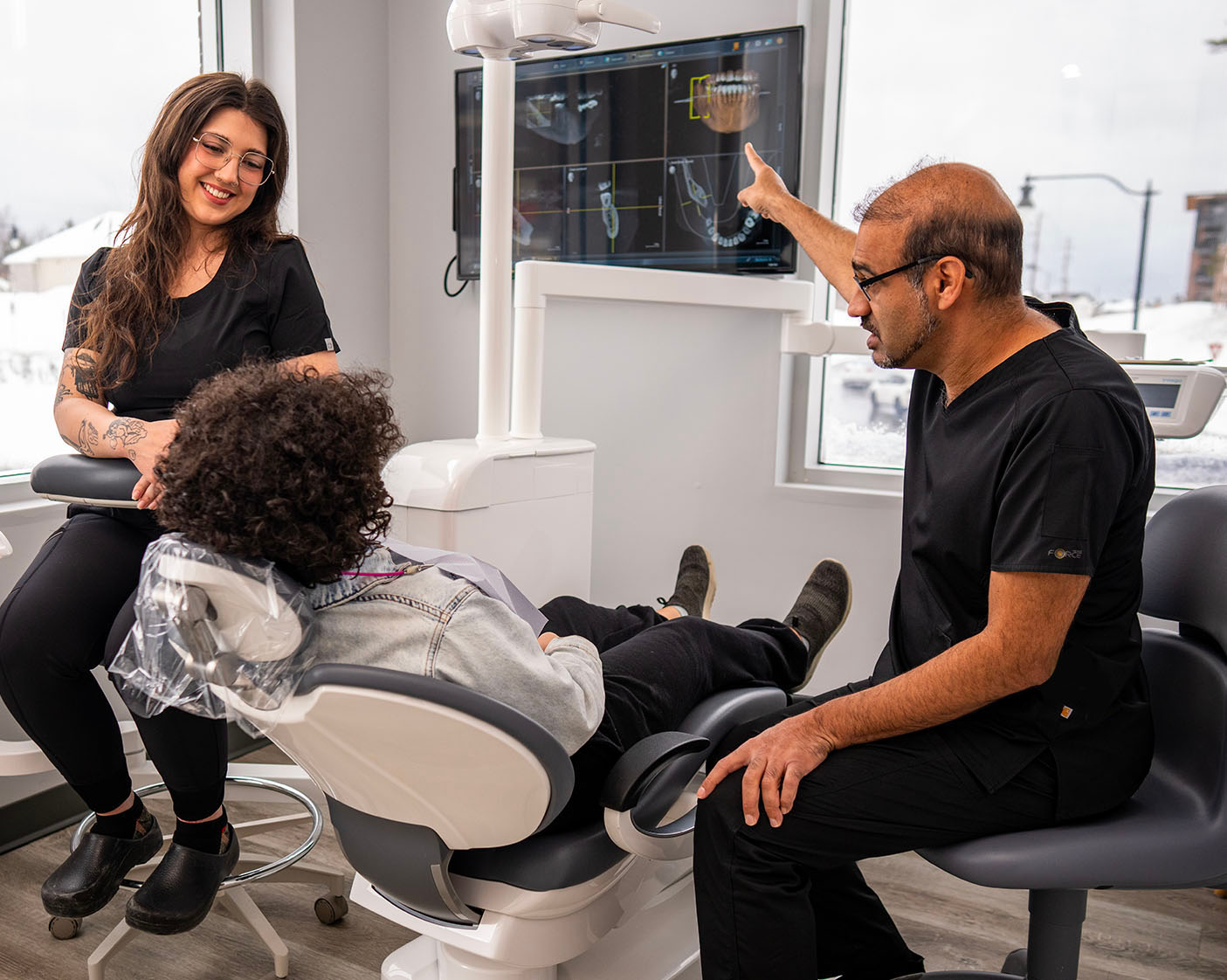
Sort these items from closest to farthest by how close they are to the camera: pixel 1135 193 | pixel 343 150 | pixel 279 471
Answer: pixel 279 471 → pixel 1135 193 → pixel 343 150

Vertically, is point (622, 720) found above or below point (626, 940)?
above

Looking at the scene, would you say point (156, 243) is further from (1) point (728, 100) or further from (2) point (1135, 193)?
(2) point (1135, 193)

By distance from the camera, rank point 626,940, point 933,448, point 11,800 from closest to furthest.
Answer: point 933,448 < point 626,940 < point 11,800

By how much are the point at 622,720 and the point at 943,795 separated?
416mm

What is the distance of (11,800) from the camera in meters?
2.12

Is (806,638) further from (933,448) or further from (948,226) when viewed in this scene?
(948,226)

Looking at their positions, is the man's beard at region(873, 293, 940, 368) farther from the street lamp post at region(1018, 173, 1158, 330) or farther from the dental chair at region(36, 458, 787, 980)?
the street lamp post at region(1018, 173, 1158, 330)

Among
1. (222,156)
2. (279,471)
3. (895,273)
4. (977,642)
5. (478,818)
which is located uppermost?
(222,156)

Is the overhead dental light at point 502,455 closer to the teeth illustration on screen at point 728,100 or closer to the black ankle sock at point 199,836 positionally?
A: the teeth illustration on screen at point 728,100

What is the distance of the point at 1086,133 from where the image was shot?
2.35 metres

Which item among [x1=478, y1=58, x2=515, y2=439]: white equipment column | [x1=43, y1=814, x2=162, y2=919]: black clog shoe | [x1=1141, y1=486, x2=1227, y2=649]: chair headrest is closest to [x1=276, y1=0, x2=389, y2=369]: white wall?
[x1=478, y1=58, x2=515, y2=439]: white equipment column

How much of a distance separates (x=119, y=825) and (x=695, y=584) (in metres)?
1.28

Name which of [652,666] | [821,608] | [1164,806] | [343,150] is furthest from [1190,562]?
[343,150]

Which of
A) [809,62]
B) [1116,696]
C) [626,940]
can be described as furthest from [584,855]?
[809,62]
